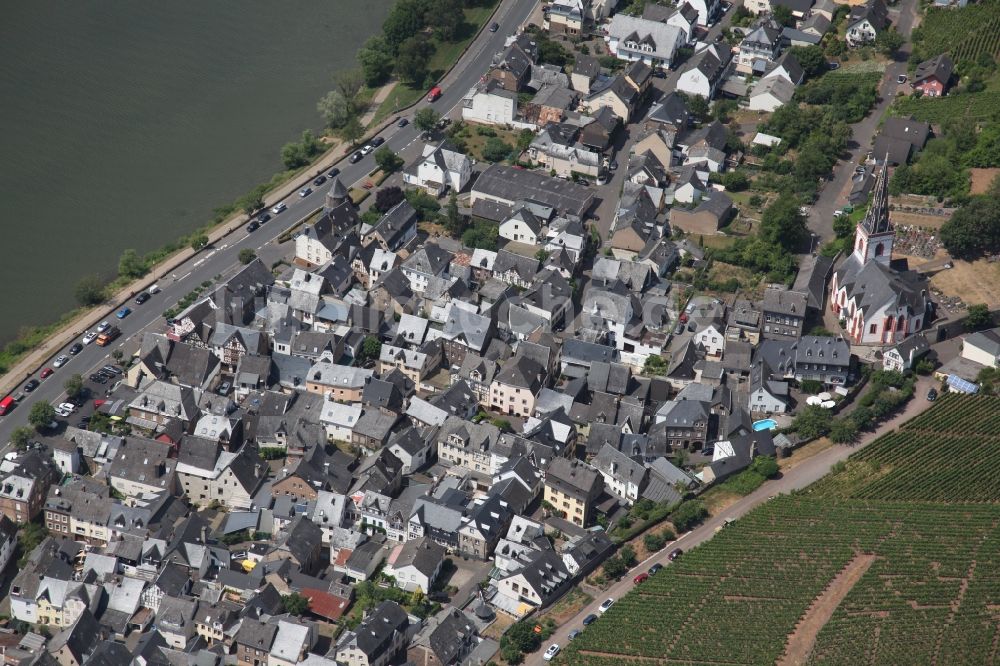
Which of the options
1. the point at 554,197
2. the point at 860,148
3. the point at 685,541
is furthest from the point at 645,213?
the point at 685,541

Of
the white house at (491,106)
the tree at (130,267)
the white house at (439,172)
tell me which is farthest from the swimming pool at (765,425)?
the tree at (130,267)

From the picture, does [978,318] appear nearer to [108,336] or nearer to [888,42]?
[888,42]

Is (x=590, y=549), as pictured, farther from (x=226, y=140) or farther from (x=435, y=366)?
(x=226, y=140)

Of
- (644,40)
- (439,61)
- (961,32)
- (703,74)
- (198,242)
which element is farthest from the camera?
(439,61)

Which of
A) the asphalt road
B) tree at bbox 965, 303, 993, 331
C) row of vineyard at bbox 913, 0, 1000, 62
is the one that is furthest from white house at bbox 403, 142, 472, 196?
row of vineyard at bbox 913, 0, 1000, 62

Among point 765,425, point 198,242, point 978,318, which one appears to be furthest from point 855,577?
point 198,242
